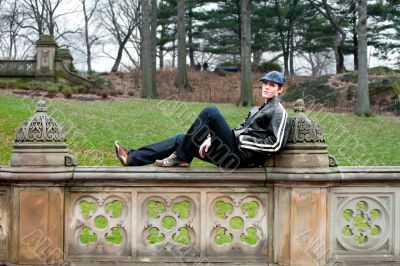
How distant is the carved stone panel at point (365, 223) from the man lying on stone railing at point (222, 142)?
891 mm

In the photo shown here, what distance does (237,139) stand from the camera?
5344 millimetres

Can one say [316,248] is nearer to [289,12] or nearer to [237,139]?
[237,139]

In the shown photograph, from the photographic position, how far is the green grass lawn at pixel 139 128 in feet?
46.4

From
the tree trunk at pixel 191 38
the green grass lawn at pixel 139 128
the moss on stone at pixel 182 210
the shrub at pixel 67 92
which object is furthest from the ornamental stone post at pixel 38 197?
the tree trunk at pixel 191 38

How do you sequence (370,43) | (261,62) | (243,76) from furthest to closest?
(261,62)
(370,43)
(243,76)

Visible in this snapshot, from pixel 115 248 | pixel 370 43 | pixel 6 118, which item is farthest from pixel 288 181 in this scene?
pixel 370 43

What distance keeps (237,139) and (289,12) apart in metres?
40.3

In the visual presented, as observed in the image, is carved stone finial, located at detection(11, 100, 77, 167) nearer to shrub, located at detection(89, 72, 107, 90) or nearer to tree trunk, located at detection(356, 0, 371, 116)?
tree trunk, located at detection(356, 0, 371, 116)

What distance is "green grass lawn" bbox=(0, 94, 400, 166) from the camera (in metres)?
14.2

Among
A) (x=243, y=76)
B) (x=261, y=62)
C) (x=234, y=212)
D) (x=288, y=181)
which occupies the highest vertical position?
(x=261, y=62)

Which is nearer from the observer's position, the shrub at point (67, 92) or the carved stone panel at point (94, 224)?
the carved stone panel at point (94, 224)

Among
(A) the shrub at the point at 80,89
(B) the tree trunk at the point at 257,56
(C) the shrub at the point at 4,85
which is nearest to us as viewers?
(C) the shrub at the point at 4,85

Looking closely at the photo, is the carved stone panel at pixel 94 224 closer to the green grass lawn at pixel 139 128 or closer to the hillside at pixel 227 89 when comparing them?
the green grass lawn at pixel 139 128

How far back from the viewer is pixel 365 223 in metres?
5.29
